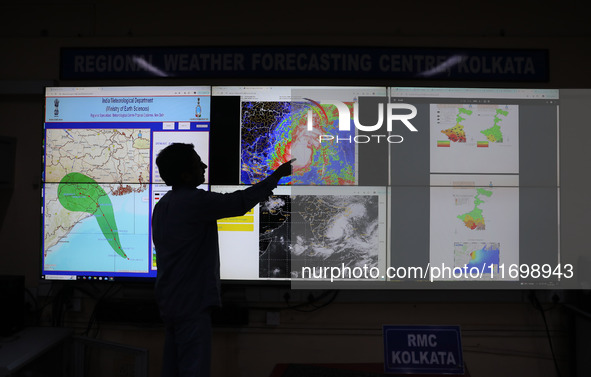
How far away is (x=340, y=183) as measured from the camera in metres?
2.49

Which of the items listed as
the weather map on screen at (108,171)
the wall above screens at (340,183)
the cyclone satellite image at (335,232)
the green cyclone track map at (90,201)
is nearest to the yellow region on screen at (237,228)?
the wall above screens at (340,183)

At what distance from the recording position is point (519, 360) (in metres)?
2.51

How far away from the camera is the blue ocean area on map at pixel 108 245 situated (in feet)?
8.22

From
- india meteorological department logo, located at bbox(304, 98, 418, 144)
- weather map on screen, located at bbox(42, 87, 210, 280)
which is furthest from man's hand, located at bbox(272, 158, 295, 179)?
weather map on screen, located at bbox(42, 87, 210, 280)

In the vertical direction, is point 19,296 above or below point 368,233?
below

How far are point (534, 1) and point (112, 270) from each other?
333cm

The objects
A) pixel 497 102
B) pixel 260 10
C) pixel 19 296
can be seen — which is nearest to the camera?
pixel 19 296

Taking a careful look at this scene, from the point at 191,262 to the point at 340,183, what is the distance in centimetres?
107

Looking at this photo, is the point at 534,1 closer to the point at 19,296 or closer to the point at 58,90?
the point at 58,90

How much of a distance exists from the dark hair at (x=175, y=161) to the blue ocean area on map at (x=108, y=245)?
616mm

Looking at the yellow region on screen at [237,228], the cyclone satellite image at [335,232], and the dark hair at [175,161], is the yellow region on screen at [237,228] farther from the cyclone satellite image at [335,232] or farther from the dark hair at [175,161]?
the dark hair at [175,161]

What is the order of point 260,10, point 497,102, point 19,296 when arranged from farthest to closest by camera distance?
point 260,10 → point 497,102 → point 19,296

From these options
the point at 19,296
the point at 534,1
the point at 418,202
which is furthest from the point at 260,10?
the point at 19,296

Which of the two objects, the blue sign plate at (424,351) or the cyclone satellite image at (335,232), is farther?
the cyclone satellite image at (335,232)
